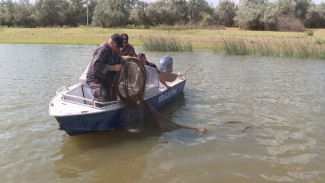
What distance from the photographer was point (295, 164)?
5.14 m

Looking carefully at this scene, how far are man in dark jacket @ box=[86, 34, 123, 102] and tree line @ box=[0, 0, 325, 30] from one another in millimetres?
40822

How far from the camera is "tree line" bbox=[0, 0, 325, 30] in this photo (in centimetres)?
4691

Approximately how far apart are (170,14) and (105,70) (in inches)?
1962

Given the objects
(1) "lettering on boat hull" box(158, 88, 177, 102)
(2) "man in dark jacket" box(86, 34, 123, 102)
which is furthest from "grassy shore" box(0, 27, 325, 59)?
(2) "man in dark jacket" box(86, 34, 123, 102)

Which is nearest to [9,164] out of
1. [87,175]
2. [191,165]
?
[87,175]

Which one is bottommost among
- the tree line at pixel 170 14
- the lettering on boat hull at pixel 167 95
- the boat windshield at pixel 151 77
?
the lettering on boat hull at pixel 167 95

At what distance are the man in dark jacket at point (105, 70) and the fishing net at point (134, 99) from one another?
0.63 ft

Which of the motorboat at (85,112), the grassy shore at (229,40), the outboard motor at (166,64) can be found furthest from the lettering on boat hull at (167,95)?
the grassy shore at (229,40)

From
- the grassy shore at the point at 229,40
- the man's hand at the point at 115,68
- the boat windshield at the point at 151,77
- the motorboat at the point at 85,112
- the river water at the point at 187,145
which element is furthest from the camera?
the grassy shore at the point at 229,40

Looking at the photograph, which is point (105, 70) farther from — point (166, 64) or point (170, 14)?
point (170, 14)

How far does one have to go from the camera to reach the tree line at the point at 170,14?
46.9 metres

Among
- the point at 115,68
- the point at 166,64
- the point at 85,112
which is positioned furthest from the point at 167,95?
the point at 85,112

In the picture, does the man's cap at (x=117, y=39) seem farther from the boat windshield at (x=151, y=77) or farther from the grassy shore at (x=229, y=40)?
the grassy shore at (x=229, y=40)

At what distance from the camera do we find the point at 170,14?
5378 cm
